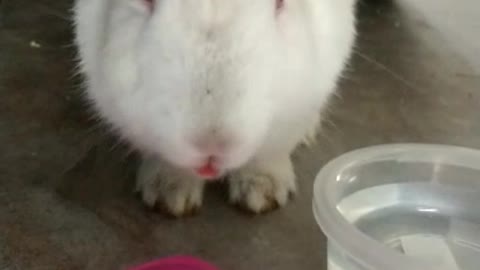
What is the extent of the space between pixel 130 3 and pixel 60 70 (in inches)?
36.2

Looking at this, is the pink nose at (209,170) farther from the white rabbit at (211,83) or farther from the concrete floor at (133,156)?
the concrete floor at (133,156)

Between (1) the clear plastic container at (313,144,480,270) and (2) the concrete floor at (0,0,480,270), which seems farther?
(2) the concrete floor at (0,0,480,270)

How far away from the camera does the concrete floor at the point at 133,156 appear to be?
1912 mm

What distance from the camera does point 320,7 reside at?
1.98 m

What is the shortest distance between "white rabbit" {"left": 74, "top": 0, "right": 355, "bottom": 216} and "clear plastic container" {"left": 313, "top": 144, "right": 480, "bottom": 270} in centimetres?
18

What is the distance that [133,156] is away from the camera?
2.22m

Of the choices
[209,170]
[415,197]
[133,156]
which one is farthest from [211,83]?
[133,156]

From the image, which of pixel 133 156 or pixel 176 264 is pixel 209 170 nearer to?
pixel 176 264

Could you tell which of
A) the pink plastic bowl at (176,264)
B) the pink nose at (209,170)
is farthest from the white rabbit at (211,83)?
the pink plastic bowl at (176,264)

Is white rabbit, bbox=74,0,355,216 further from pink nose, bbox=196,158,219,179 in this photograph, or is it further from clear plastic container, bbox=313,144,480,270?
clear plastic container, bbox=313,144,480,270

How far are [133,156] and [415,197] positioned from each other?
0.71 meters

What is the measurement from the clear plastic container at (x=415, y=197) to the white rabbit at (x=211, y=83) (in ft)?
0.58

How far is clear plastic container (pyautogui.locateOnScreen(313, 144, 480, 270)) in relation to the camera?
1.77 m

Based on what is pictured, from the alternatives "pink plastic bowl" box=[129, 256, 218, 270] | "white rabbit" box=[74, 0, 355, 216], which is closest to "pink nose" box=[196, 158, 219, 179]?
"white rabbit" box=[74, 0, 355, 216]
